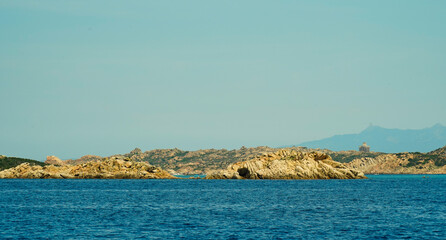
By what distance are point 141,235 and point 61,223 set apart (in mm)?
15147

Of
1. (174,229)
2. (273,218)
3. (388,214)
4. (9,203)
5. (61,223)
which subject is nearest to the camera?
(174,229)

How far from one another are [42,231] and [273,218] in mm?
30173

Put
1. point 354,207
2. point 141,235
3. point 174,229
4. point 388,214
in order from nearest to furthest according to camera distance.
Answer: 1. point 141,235
2. point 174,229
3. point 388,214
4. point 354,207

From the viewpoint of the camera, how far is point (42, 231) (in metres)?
60.2

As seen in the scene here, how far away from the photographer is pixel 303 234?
192 ft

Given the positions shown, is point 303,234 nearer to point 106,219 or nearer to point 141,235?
point 141,235

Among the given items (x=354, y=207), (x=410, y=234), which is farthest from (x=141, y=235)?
(x=354, y=207)

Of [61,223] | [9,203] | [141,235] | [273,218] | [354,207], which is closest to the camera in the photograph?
[141,235]

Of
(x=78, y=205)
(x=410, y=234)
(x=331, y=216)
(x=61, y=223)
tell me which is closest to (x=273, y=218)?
(x=331, y=216)

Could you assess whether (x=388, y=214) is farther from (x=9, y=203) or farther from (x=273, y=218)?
(x=9, y=203)

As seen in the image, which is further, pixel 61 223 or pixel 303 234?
pixel 61 223

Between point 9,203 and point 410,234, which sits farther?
point 9,203

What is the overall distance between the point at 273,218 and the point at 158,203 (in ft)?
104

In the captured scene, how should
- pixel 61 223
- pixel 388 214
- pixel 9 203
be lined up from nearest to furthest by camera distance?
pixel 61 223, pixel 388 214, pixel 9 203
